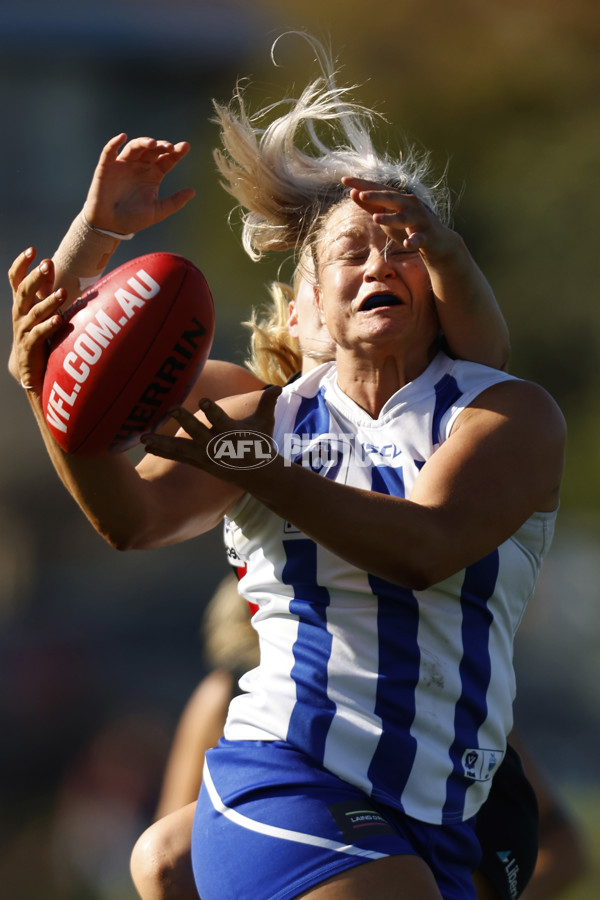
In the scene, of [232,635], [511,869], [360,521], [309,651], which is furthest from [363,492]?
[232,635]

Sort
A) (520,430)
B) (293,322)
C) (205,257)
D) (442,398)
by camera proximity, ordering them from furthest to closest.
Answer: (205,257) → (293,322) → (442,398) → (520,430)

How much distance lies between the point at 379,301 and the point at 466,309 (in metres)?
0.15

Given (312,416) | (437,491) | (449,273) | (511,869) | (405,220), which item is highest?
(405,220)

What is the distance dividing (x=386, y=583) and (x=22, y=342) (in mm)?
672

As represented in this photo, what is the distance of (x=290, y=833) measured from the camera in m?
1.19

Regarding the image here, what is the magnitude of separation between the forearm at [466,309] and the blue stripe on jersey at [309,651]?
449 millimetres

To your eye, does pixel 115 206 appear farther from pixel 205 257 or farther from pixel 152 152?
pixel 205 257

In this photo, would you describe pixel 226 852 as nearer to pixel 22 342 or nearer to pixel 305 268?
pixel 22 342

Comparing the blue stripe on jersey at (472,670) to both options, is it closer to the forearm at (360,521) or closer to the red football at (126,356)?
the forearm at (360,521)

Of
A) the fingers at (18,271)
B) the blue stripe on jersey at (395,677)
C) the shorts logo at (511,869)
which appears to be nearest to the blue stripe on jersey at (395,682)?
the blue stripe on jersey at (395,677)

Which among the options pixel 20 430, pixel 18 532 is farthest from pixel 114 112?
pixel 18 532

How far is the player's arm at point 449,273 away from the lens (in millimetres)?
1271

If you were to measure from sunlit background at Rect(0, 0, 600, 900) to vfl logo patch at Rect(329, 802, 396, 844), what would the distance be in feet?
10.4

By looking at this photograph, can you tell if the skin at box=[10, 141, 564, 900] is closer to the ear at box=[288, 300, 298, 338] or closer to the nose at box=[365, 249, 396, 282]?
the nose at box=[365, 249, 396, 282]
